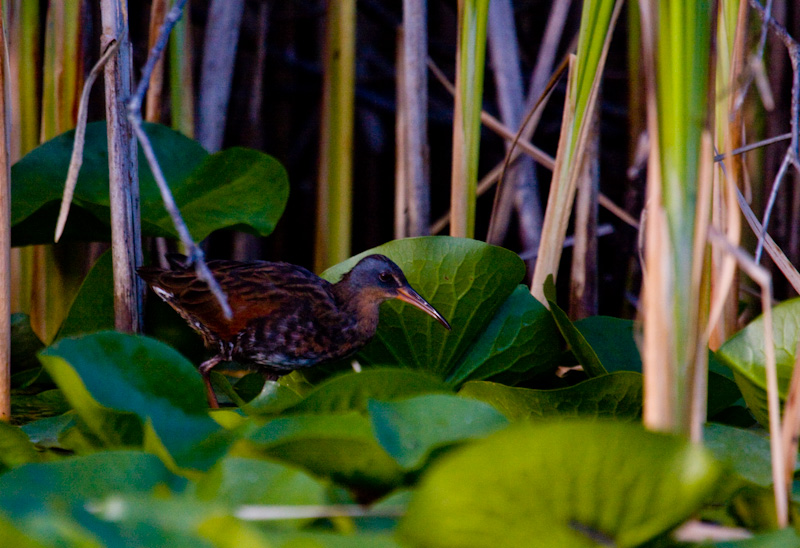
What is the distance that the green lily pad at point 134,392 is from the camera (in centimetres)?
92

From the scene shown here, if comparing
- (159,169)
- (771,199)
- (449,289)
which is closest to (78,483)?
(159,169)

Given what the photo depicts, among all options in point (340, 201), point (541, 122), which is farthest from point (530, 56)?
point (340, 201)

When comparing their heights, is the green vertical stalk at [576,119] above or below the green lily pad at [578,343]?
above

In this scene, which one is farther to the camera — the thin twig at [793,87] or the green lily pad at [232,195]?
the green lily pad at [232,195]

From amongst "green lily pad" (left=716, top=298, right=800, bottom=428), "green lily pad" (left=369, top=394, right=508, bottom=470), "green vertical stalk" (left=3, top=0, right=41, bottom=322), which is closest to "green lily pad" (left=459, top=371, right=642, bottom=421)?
"green lily pad" (left=716, top=298, right=800, bottom=428)

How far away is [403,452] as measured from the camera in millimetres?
905

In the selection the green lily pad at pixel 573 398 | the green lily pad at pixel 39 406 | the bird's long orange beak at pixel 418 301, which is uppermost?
the bird's long orange beak at pixel 418 301

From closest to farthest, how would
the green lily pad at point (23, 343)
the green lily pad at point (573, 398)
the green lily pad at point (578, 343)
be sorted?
the green lily pad at point (573, 398) → the green lily pad at point (578, 343) → the green lily pad at point (23, 343)

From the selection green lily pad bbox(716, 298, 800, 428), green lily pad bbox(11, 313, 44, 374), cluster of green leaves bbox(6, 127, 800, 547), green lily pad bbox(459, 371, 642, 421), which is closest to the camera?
cluster of green leaves bbox(6, 127, 800, 547)

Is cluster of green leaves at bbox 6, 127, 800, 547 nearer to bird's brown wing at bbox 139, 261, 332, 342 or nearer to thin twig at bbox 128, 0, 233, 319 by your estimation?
thin twig at bbox 128, 0, 233, 319

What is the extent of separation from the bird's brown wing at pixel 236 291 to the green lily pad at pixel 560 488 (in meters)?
1.17

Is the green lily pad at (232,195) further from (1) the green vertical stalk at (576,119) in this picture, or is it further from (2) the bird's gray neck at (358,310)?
(1) the green vertical stalk at (576,119)

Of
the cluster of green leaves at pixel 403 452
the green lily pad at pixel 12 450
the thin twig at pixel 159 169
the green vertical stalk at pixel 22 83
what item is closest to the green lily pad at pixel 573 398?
the cluster of green leaves at pixel 403 452

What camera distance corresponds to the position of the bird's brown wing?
1.81 metres
